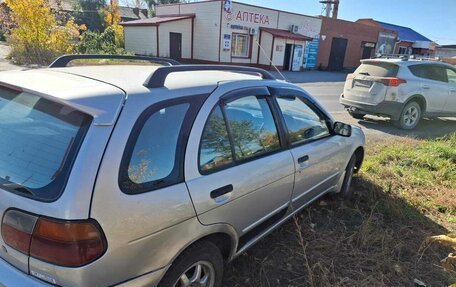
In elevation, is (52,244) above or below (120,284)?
above

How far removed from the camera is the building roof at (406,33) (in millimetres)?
45447

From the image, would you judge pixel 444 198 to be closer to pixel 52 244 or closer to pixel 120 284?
pixel 120 284

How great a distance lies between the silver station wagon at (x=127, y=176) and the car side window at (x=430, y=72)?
7763mm

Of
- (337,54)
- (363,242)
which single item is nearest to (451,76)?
(363,242)

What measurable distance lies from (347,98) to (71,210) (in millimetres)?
8816

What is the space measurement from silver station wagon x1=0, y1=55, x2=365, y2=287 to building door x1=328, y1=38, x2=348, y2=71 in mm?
34170

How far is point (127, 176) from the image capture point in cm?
177

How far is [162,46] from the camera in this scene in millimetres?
27359

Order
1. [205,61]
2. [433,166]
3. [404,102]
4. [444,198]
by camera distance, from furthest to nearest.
→ [205,61] < [404,102] < [433,166] < [444,198]

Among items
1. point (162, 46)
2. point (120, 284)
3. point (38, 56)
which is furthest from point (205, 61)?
point (120, 284)

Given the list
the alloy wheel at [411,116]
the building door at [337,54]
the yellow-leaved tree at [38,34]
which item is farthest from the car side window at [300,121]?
the building door at [337,54]

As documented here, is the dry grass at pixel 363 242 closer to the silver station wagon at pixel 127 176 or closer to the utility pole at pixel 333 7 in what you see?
the silver station wagon at pixel 127 176

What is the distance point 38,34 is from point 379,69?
662 inches

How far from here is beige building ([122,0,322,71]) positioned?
82.1ft
